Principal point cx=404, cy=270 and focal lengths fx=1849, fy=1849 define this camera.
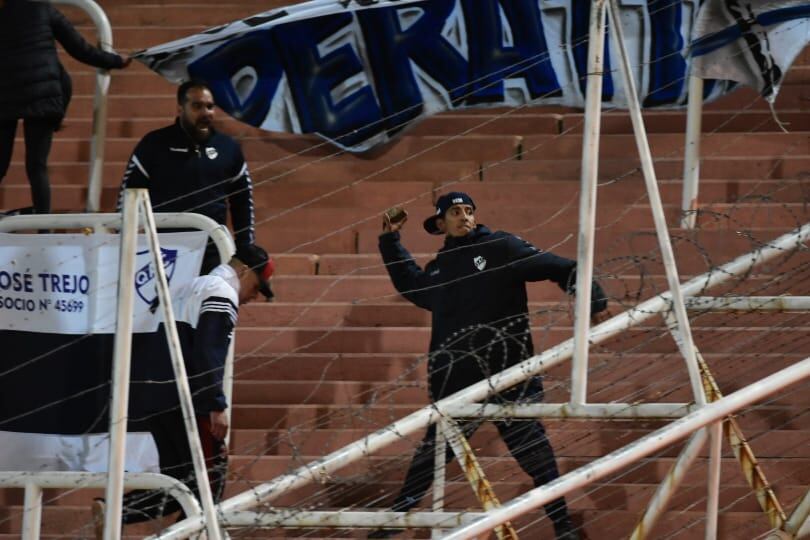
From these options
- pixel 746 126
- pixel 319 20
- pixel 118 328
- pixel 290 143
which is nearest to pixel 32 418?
pixel 118 328

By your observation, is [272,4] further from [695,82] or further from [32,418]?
[32,418]

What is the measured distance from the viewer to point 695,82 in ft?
28.6

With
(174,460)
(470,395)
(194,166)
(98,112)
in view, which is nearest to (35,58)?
(98,112)

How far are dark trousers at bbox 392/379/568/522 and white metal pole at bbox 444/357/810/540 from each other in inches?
26.2

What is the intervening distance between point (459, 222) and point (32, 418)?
6.41 feet

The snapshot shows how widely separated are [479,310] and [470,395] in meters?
0.84

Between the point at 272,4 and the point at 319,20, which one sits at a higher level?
the point at 272,4

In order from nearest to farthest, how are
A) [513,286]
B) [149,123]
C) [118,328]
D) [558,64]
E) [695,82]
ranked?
[118,328] < [513,286] < [558,64] < [695,82] < [149,123]

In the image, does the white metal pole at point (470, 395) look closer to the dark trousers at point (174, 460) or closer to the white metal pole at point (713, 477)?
the dark trousers at point (174, 460)

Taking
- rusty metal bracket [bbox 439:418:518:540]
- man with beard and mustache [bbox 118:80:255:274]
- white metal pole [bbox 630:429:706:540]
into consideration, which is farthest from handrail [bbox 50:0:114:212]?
white metal pole [bbox 630:429:706:540]

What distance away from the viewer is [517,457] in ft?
22.6

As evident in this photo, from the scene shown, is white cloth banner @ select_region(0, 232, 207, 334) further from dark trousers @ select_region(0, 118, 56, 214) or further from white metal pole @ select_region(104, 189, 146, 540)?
white metal pole @ select_region(104, 189, 146, 540)

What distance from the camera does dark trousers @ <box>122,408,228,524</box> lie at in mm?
6996

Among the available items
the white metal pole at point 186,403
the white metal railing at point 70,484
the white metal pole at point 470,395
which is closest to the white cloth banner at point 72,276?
the white metal railing at point 70,484
